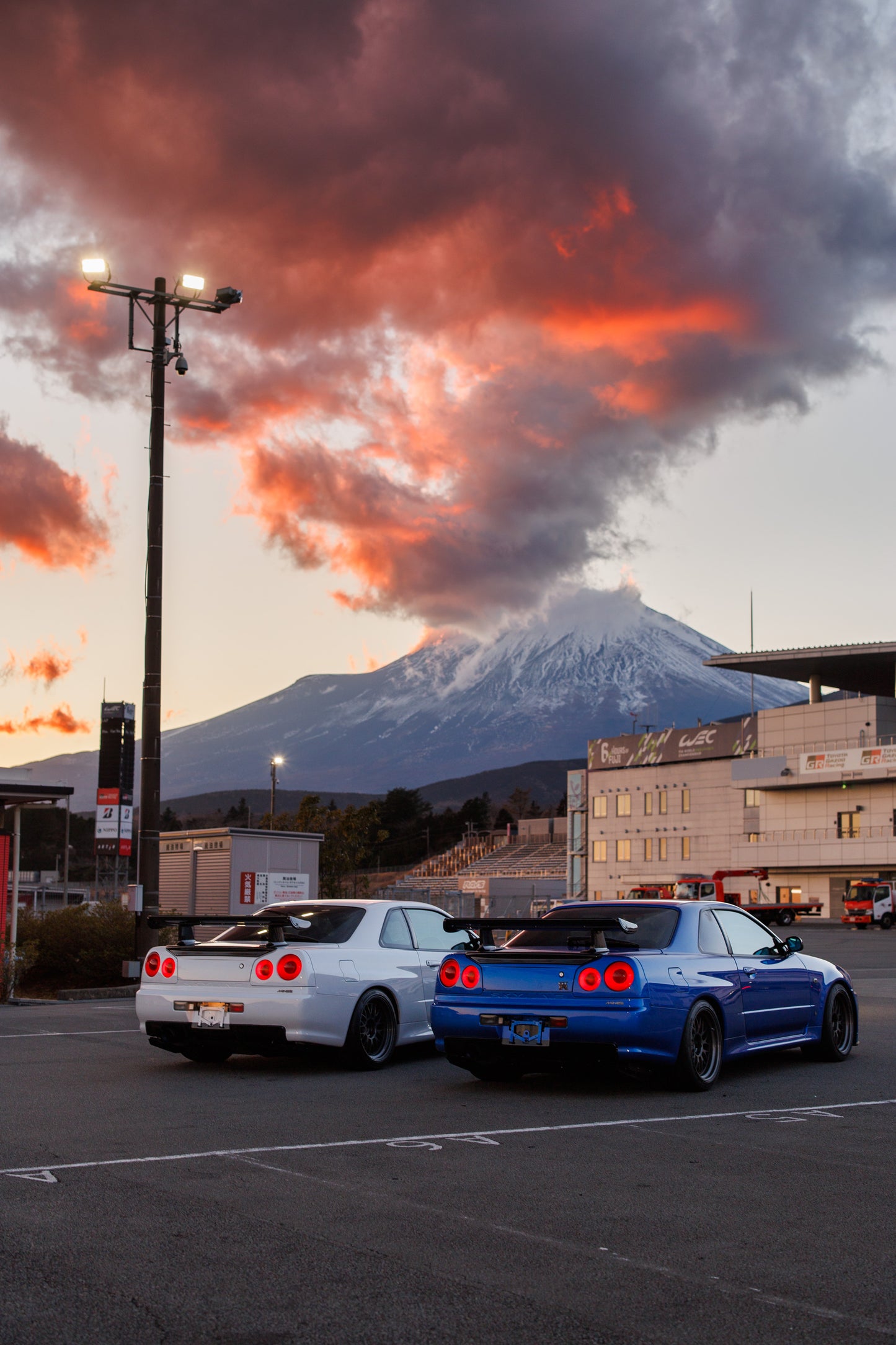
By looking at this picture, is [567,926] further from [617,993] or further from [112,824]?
[112,824]

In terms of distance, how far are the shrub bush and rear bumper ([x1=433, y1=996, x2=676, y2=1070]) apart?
468 inches

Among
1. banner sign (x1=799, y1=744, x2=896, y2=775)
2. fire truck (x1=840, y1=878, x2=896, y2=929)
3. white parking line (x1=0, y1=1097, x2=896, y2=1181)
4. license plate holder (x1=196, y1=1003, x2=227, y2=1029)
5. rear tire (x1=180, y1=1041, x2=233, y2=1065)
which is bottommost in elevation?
fire truck (x1=840, y1=878, x2=896, y2=929)

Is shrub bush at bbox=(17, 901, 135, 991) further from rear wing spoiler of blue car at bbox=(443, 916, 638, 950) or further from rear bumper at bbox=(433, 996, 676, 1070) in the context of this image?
rear bumper at bbox=(433, 996, 676, 1070)

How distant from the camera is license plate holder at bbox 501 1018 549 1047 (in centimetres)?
955

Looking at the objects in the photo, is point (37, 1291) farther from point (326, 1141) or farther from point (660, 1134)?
point (660, 1134)

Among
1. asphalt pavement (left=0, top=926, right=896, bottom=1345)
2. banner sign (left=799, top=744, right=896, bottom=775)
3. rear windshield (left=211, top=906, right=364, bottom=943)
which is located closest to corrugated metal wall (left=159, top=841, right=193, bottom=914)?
rear windshield (left=211, top=906, right=364, bottom=943)

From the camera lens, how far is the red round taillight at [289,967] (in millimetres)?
10484

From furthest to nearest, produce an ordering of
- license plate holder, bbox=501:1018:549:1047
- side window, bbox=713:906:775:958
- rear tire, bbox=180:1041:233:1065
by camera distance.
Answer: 1. rear tire, bbox=180:1041:233:1065
2. side window, bbox=713:906:775:958
3. license plate holder, bbox=501:1018:549:1047

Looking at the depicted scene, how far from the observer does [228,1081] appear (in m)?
10.3

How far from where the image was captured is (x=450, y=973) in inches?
400

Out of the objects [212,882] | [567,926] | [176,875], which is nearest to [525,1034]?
[567,926]

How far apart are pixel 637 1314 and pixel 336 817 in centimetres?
4140

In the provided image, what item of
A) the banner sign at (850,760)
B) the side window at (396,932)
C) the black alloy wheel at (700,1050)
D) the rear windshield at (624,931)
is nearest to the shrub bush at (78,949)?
the side window at (396,932)

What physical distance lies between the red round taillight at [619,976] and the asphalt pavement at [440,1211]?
2.58ft
